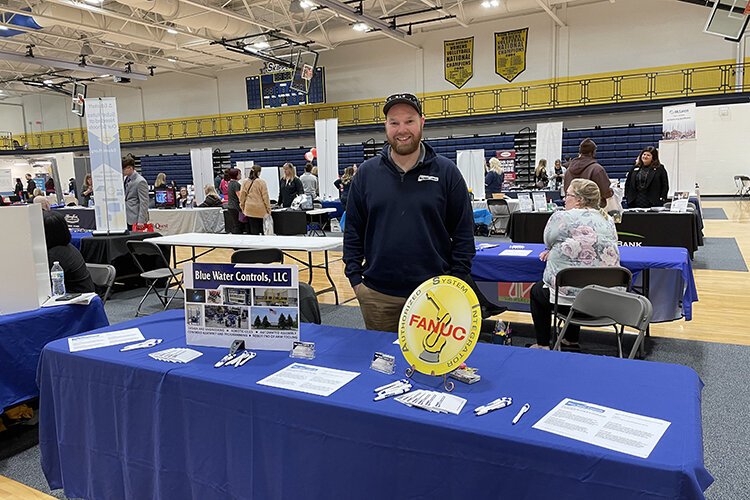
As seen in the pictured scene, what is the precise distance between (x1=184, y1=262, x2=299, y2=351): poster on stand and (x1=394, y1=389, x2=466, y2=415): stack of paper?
594 mm

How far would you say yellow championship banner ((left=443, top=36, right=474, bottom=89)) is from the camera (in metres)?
16.8

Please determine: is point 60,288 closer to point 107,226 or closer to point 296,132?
point 107,226

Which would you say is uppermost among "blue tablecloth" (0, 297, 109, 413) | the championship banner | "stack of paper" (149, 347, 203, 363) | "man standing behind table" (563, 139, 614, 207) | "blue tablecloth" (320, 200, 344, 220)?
the championship banner

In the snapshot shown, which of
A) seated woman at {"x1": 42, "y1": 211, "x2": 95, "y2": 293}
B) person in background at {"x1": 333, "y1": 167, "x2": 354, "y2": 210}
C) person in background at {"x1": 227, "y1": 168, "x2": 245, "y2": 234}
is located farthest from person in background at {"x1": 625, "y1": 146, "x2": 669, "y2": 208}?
seated woman at {"x1": 42, "y1": 211, "x2": 95, "y2": 293}

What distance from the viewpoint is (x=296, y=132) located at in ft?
64.5

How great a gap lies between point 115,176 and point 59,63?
39.7 feet

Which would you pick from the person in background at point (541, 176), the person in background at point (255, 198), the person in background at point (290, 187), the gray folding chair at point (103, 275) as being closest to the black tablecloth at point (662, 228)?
the person in background at point (255, 198)

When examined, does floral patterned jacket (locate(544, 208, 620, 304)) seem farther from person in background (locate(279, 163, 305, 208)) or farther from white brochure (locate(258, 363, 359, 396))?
person in background (locate(279, 163, 305, 208))

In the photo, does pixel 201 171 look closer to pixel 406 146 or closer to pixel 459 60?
pixel 459 60

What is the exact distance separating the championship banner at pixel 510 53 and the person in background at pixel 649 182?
9.43 m

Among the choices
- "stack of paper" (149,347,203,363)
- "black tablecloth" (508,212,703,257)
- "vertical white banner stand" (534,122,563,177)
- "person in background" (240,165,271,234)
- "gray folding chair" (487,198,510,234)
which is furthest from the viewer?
"vertical white banner stand" (534,122,563,177)

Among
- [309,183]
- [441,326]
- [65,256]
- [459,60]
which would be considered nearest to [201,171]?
[309,183]

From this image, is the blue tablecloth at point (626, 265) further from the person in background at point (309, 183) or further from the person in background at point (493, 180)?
the person in background at point (309, 183)

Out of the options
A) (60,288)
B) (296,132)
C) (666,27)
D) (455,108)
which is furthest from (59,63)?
(666,27)
